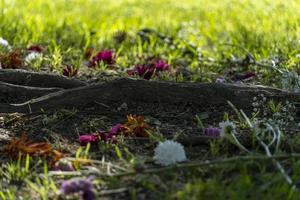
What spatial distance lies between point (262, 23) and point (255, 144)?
3316 mm

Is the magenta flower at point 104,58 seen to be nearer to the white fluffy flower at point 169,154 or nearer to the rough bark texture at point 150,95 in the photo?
the rough bark texture at point 150,95

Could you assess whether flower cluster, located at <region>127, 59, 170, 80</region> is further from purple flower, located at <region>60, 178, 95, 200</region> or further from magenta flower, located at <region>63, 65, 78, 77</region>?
purple flower, located at <region>60, 178, 95, 200</region>

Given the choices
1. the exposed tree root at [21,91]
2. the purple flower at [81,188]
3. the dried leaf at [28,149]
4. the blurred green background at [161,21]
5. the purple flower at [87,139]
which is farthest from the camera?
the blurred green background at [161,21]

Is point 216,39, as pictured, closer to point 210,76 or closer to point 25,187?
point 210,76

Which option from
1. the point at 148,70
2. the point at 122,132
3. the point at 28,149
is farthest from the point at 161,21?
the point at 28,149

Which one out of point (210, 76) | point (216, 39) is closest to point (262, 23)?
point (216, 39)

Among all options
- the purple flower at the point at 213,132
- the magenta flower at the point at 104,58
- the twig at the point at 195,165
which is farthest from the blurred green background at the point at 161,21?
the twig at the point at 195,165

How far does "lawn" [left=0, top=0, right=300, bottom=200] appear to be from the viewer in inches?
92.2

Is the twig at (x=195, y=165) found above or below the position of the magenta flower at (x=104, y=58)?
below

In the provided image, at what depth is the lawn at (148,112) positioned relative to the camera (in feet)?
7.68

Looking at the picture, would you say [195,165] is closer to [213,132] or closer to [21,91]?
[213,132]

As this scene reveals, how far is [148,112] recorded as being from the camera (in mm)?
3338

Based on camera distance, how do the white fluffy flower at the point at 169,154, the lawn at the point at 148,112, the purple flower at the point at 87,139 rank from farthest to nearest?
the purple flower at the point at 87,139 → the white fluffy flower at the point at 169,154 → the lawn at the point at 148,112

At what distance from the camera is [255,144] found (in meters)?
2.72
